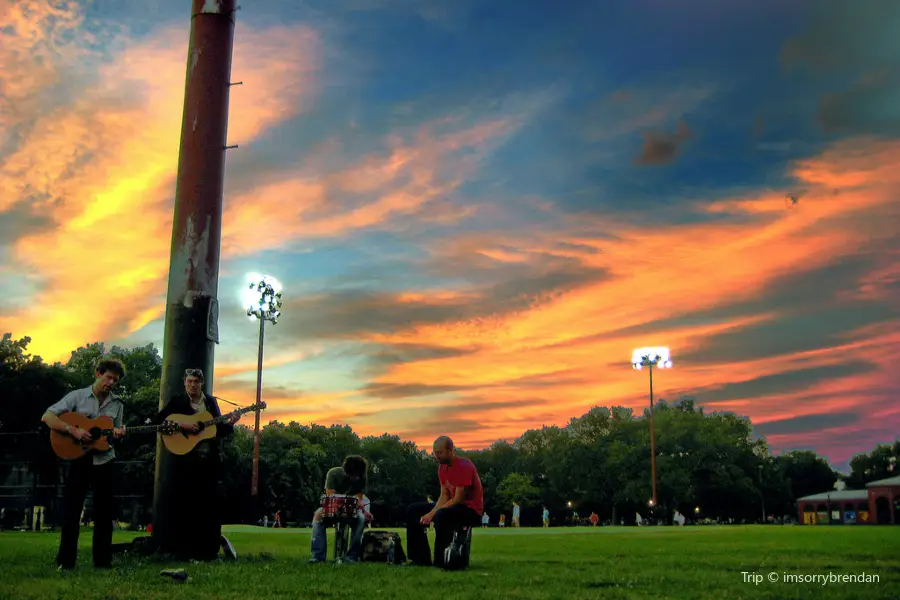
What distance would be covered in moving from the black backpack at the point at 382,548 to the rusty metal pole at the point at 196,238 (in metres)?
2.18

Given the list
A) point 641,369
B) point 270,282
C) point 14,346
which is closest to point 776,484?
point 641,369

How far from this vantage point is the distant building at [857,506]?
98.7m

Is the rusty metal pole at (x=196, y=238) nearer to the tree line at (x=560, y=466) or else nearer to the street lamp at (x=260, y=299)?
the street lamp at (x=260, y=299)

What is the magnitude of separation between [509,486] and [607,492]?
1298 centimetres

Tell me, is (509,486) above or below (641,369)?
below

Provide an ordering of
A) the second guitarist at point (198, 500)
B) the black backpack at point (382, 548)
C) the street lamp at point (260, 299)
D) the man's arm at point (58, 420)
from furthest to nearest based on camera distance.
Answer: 1. the street lamp at point (260, 299)
2. the second guitarist at point (198, 500)
3. the black backpack at point (382, 548)
4. the man's arm at point (58, 420)

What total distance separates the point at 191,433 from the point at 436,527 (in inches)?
138

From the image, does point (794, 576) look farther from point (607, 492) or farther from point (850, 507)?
point (850, 507)

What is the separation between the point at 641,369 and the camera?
7488cm

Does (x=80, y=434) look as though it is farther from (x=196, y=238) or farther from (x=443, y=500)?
(x=443, y=500)

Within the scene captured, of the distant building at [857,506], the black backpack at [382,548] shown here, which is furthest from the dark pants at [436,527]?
the distant building at [857,506]

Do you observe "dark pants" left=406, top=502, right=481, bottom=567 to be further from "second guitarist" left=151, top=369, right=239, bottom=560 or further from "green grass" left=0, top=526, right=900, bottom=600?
"second guitarist" left=151, top=369, right=239, bottom=560

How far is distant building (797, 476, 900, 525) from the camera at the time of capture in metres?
98.7

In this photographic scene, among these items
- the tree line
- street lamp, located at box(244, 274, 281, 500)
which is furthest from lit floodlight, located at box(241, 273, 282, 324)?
the tree line
